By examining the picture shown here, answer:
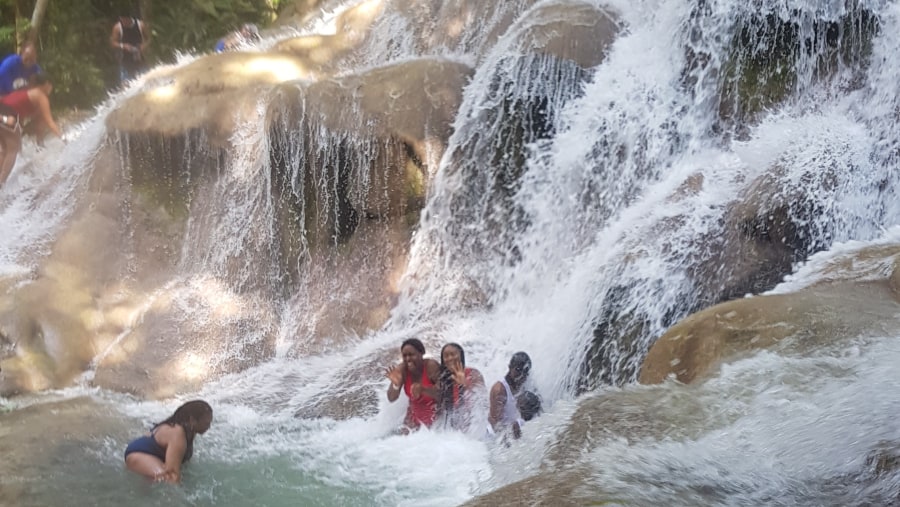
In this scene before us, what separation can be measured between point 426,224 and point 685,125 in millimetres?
2715

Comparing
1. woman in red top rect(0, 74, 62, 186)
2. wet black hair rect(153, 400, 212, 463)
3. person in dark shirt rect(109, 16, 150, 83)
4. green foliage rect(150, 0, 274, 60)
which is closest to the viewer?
wet black hair rect(153, 400, 212, 463)

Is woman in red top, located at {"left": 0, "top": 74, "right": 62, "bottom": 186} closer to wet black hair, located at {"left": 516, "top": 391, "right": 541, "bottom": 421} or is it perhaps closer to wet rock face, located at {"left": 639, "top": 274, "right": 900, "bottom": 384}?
wet black hair, located at {"left": 516, "top": 391, "right": 541, "bottom": 421}

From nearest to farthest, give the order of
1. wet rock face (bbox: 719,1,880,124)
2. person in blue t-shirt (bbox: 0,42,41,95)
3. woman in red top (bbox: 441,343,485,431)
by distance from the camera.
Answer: woman in red top (bbox: 441,343,485,431) → wet rock face (bbox: 719,1,880,124) → person in blue t-shirt (bbox: 0,42,41,95)

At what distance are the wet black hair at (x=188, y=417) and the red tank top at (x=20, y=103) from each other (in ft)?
23.6

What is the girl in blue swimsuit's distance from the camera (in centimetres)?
555

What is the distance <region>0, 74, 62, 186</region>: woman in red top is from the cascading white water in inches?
12.1

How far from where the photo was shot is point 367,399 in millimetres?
7156

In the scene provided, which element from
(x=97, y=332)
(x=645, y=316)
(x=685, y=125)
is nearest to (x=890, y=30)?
(x=685, y=125)

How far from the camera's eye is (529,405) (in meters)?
6.14

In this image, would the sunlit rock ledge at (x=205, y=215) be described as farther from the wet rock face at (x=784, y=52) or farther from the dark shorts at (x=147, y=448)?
the dark shorts at (x=147, y=448)

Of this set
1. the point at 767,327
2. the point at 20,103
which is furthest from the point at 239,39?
the point at 767,327

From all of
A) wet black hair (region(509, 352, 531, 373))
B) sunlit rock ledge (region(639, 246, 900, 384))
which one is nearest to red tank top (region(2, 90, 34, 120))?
wet black hair (region(509, 352, 531, 373))

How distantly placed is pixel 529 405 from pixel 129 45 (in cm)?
1003

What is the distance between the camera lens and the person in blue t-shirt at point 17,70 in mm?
11156
